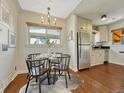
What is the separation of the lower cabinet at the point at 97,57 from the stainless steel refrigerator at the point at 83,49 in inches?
32.9

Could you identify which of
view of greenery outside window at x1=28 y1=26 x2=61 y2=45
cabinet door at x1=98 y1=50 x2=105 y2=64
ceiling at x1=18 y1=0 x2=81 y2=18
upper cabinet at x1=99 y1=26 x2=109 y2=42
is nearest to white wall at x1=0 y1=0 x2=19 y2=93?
ceiling at x1=18 y1=0 x2=81 y2=18

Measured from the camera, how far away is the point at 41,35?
4445 mm

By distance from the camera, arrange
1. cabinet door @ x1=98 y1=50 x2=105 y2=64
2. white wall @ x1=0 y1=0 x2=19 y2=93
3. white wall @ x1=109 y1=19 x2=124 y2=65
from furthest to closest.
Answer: cabinet door @ x1=98 y1=50 x2=105 y2=64 < white wall @ x1=109 y1=19 x2=124 y2=65 < white wall @ x1=0 y1=0 x2=19 y2=93

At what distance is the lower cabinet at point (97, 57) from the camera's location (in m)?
5.30

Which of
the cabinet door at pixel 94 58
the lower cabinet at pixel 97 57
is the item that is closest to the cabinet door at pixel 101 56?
the lower cabinet at pixel 97 57

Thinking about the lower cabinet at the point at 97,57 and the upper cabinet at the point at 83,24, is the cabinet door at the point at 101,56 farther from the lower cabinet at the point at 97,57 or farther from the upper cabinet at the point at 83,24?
the upper cabinet at the point at 83,24

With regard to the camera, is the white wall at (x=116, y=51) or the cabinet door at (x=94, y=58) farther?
the white wall at (x=116, y=51)

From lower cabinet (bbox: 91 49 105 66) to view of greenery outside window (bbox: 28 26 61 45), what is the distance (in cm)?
214

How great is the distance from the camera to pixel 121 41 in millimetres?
5582

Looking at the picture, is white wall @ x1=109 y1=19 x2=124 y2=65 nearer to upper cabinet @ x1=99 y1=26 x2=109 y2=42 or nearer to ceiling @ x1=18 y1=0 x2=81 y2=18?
upper cabinet @ x1=99 y1=26 x2=109 y2=42

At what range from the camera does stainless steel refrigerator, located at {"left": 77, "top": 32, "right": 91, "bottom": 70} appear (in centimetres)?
424

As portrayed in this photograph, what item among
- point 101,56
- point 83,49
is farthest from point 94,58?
point 83,49

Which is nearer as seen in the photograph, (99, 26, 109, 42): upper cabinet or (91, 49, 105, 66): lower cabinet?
(91, 49, 105, 66): lower cabinet

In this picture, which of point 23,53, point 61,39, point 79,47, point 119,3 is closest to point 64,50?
point 61,39
